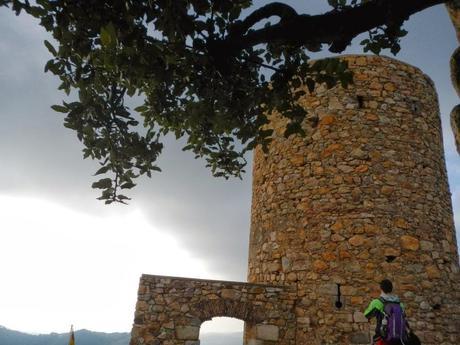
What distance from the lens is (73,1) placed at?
11.2 feet

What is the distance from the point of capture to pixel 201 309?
24.5 feet

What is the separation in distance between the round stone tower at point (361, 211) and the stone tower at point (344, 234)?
0.02m

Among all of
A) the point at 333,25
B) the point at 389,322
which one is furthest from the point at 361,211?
the point at 333,25

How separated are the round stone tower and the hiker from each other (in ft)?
7.10

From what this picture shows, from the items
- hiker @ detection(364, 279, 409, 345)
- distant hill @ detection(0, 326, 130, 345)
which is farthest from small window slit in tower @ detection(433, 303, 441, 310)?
distant hill @ detection(0, 326, 130, 345)

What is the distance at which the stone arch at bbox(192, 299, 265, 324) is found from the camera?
743 cm

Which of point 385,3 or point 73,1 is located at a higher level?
point 385,3

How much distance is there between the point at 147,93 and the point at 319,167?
4796 mm

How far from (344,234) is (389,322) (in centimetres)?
279

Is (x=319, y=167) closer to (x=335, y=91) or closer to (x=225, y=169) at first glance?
(x=335, y=91)

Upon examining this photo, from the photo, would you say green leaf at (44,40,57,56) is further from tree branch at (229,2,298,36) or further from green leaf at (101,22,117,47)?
tree branch at (229,2,298,36)

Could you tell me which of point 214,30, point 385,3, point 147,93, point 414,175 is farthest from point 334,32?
point 414,175

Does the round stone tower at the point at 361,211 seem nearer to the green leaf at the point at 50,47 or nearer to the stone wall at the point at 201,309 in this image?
the stone wall at the point at 201,309

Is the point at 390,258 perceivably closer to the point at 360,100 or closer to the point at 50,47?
the point at 360,100
